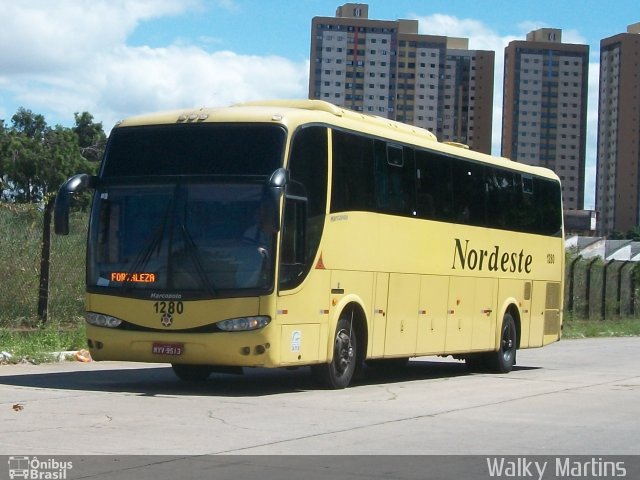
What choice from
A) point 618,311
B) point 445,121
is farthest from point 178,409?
point 445,121

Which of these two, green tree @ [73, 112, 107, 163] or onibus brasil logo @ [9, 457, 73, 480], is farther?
green tree @ [73, 112, 107, 163]

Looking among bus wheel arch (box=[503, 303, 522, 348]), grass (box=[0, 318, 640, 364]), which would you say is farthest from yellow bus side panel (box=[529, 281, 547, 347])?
grass (box=[0, 318, 640, 364])

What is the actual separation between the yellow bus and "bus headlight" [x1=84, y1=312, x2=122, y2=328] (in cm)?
2

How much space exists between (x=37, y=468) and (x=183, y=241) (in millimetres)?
5590

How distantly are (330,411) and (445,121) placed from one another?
291 feet

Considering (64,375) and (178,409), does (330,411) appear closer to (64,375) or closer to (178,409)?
(178,409)

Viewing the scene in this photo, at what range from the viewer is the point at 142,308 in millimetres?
13633

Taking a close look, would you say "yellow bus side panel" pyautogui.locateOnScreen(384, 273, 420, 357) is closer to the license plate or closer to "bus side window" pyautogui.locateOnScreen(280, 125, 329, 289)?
"bus side window" pyautogui.locateOnScreen(280, 125, 329, 289)

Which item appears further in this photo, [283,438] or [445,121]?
[445,121]

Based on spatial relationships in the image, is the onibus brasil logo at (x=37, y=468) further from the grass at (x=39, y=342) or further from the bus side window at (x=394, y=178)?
the grass at (x=39, y=342)

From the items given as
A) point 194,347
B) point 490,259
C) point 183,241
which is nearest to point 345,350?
point 194,347

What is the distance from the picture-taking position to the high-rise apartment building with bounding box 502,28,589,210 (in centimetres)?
11944

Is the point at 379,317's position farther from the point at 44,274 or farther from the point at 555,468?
the point at 555,468

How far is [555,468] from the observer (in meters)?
9.04
